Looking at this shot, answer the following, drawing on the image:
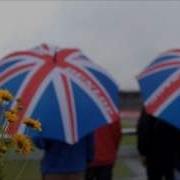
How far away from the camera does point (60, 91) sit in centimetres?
534

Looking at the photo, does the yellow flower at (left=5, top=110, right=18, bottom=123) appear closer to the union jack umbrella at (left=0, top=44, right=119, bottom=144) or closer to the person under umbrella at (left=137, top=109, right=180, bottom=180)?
the union jack umbrella at (left=0, top=44, right=119, bottom=144)

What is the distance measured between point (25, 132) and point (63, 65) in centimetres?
79

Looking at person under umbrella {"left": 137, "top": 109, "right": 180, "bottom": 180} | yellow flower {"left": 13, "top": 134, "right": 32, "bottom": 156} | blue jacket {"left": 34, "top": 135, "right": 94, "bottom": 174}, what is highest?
yellow flower {"left": 13, "top": 134, "right": 32, "bottom": 156}

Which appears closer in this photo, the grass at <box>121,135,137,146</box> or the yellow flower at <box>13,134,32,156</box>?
the yellow flower at <box>13,134,32,156</box>

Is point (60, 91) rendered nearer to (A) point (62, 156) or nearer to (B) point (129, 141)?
(A) point (62, 156)

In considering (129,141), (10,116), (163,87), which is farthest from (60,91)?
(129,141)

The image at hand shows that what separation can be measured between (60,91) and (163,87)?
98 cm

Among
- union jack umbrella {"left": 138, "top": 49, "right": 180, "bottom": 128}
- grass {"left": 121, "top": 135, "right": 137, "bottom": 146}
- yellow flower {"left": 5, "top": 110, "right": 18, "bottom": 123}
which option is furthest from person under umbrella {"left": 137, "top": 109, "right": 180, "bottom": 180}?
grass {"left": 121, "top": 135, "right": 137, "bottom": 146}

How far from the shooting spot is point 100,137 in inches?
267

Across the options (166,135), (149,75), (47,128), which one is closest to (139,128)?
(166,135)

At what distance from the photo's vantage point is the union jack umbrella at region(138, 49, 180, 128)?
571 centimetres

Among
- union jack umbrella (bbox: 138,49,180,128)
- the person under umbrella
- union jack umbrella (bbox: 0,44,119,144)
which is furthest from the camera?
the person under umbrella

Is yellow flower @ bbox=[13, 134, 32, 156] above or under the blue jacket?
above

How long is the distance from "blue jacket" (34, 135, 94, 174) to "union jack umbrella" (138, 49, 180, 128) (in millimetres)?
595
